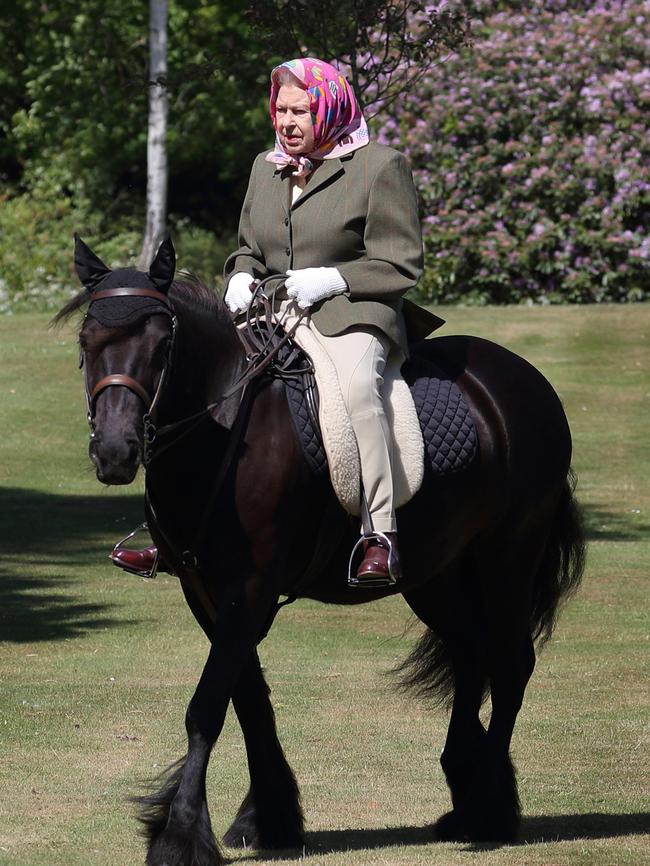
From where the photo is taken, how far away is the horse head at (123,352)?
498 cm

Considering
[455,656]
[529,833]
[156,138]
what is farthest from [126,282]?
[156,138]

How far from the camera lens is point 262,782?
5.94 meters

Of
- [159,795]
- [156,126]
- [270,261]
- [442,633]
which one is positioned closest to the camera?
Result: [159,795]

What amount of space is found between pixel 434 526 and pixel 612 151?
63.4 ft

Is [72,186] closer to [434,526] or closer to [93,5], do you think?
[93,5]

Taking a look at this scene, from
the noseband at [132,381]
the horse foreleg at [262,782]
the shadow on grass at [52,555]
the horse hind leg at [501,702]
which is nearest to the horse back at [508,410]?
the horse hind leg at [501,702]

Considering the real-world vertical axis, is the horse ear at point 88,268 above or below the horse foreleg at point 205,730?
above

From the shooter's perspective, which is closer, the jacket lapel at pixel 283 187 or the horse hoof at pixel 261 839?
the horse hoof at pixel 261 839

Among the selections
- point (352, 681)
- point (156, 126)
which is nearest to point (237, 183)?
point (156, 126)

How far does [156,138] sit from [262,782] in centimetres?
2503

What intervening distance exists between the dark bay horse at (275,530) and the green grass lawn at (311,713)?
0.36 meters

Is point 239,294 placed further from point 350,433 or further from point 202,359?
point 350,433

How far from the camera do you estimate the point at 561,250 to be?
82.0 feet

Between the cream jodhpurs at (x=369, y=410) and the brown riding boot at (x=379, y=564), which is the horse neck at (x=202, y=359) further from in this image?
the brown riding boot at (x=379, y=564)
